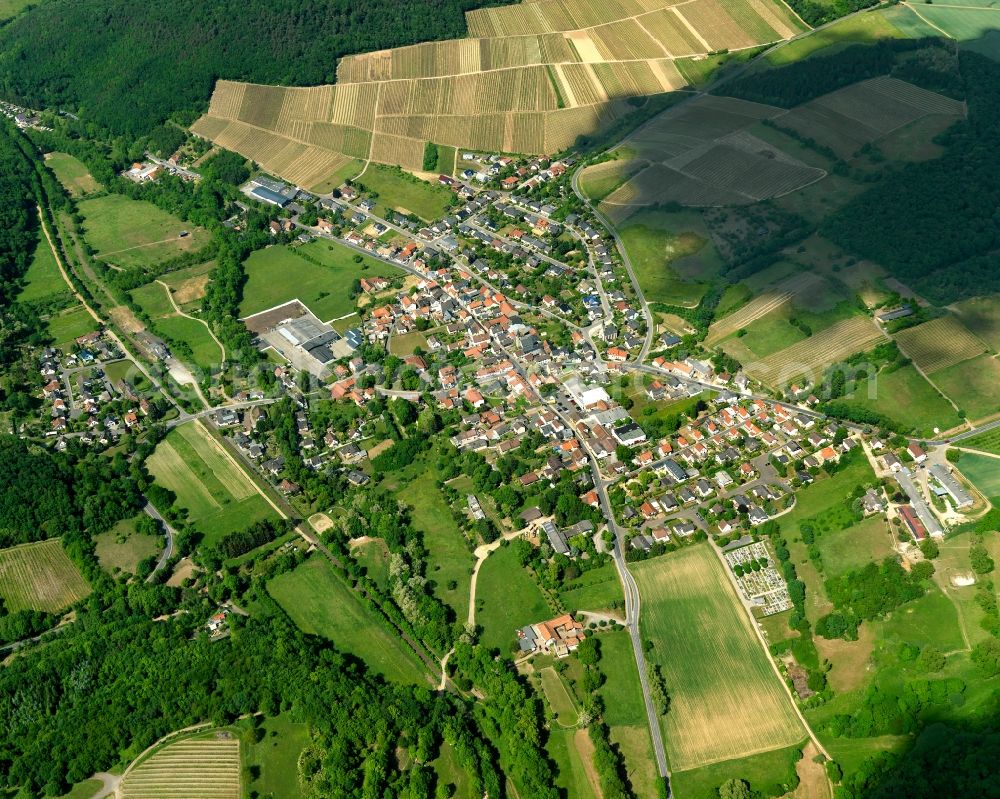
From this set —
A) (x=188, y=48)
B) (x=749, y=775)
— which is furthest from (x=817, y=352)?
(x=188, y=48)

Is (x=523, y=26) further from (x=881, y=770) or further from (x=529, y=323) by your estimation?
(x=881, y=770)

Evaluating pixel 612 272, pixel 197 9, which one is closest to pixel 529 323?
pixel 612 272

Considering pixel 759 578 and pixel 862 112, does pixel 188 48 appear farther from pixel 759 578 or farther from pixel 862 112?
pixel 759 578

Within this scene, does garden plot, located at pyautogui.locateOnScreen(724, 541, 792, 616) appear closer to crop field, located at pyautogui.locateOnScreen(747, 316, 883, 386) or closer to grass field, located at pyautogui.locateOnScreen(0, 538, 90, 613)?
crop field, located at pyautogui.locateOnScreen(747, 316, 883, 386)

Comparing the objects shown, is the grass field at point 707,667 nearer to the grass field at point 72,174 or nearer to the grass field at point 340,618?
the grass field at point 340,618

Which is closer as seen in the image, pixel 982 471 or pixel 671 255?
pixel 982 471

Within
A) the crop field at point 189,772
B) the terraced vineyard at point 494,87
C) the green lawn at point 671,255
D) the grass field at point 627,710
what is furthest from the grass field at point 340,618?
the terraced vineyard at point 494,87
